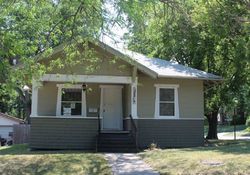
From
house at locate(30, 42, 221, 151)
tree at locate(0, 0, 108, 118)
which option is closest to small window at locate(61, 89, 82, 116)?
house at locate(30, 42, 221, 151)

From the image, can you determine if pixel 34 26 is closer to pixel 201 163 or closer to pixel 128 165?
pixel 128 165

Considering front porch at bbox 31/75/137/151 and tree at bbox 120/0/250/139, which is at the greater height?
tree at bbox 120/0/250/139

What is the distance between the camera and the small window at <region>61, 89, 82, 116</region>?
21922mm

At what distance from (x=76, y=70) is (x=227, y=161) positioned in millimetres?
9493

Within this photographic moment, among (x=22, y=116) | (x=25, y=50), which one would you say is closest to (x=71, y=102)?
(x=25, y=50)

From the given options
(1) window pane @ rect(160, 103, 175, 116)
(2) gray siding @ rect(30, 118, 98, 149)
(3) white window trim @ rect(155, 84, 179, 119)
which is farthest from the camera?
(1) window pane @ rect(160, 103, 175, 116)

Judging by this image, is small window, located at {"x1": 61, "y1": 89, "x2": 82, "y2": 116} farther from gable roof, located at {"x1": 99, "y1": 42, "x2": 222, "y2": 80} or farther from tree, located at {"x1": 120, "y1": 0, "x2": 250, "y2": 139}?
tree, located at {"x1": 120, "y1": 0, "x2": 250, "y2": 139}

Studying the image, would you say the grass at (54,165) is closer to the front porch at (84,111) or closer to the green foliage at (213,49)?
the front porch at (84,111)

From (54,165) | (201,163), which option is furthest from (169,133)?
(201,163)

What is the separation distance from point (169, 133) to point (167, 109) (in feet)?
3.98

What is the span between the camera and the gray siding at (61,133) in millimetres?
20703

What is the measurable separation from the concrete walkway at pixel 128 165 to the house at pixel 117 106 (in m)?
3.20

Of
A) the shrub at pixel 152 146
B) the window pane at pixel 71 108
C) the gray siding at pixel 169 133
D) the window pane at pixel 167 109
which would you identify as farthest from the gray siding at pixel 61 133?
the window pane at pixel 167 109

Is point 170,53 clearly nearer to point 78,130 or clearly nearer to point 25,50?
point 78,130
